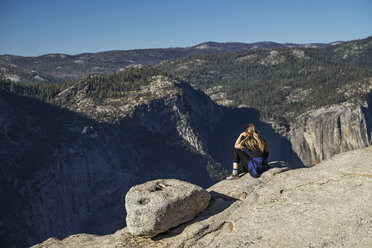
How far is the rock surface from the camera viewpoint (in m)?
17.9

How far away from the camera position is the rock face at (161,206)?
20.9 m

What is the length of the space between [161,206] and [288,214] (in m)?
7.73

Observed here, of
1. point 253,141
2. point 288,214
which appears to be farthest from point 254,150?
point 288,214

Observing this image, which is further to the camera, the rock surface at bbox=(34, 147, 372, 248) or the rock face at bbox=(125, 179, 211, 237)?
the rock face at bbox=(125, 179, 211, 237)

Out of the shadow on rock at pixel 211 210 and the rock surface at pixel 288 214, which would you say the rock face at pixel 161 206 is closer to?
the shadow on rock at pixel 211 210

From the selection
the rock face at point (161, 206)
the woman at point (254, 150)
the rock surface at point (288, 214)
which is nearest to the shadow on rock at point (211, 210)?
the rock surface at point (288, 214)

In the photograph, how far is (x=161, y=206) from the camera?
21078mm

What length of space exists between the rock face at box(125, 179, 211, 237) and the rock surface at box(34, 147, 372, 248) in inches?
25.6

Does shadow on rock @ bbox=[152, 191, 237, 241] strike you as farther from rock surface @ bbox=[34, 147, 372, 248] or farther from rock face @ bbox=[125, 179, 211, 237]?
rock face @ bbox=[125, 179, 211, 237]

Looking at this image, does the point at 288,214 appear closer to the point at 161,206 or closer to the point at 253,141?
the point at 253,141

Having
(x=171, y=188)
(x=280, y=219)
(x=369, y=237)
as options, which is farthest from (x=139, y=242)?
(x=369, y=237)

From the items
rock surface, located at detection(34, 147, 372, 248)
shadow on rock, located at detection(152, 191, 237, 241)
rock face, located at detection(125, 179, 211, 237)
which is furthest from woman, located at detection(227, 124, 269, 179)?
rock face, located at detection(125, 179, 211, 237)

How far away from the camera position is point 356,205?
18844 millimetres

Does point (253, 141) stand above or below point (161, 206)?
above
